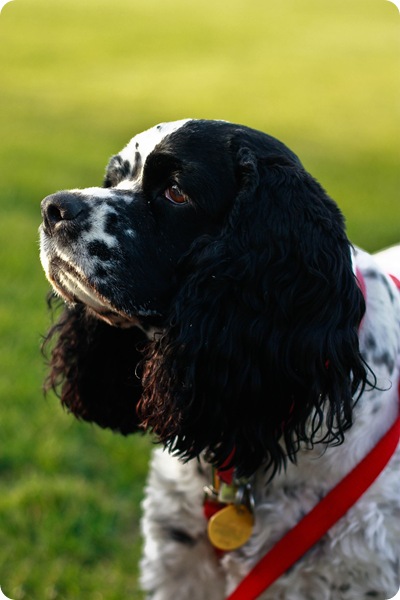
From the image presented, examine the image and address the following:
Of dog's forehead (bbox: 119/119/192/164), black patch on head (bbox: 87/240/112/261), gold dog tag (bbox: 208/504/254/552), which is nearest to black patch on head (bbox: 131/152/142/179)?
dog's forehead (bbox: 119/119/192/164)

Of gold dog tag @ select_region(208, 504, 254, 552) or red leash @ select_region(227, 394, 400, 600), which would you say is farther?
gold dog tag @ select_region(208, 504, 254, 552)

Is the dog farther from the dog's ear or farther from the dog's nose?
the dog's ear

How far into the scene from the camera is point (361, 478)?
283 cm

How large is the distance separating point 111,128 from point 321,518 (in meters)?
9.40

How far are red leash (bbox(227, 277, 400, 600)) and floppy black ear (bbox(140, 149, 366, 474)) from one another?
183mm

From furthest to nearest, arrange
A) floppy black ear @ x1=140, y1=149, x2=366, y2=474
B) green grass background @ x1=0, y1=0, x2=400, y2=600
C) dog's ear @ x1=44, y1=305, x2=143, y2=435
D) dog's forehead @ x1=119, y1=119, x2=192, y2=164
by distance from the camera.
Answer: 1. green grass background @ x1=0, y1=0, x2=400, y2=600
2. dog's ear @ x1=44, y1=305, x2=143, y2=435
3. dog's forehead @ x1=119, y1=119, x2=192, y2=164
4. floppy black ear @ x1=140, y1=149, x2=366, y2=474

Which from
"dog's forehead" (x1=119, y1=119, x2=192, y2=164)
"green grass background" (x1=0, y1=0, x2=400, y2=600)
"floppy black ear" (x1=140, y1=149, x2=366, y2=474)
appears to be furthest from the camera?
"green grass background" (x1=0, y1=0, x2=400, y2=600)

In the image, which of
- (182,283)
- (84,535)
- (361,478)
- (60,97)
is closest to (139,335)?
(182,283)

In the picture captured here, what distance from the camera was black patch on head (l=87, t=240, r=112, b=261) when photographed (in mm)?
2721

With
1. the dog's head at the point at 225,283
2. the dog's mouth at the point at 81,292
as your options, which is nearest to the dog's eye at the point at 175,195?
the dog's head at the point at 225,283

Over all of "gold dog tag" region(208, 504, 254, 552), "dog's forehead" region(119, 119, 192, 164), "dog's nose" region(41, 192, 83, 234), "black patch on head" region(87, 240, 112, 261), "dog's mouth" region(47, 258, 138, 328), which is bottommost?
"gold dog tag" region(208, 504, 254, 552)

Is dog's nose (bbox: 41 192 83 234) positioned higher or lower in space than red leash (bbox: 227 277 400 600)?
higher

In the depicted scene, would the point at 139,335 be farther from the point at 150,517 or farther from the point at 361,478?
the point at 361,478

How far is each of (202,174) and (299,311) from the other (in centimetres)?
54
